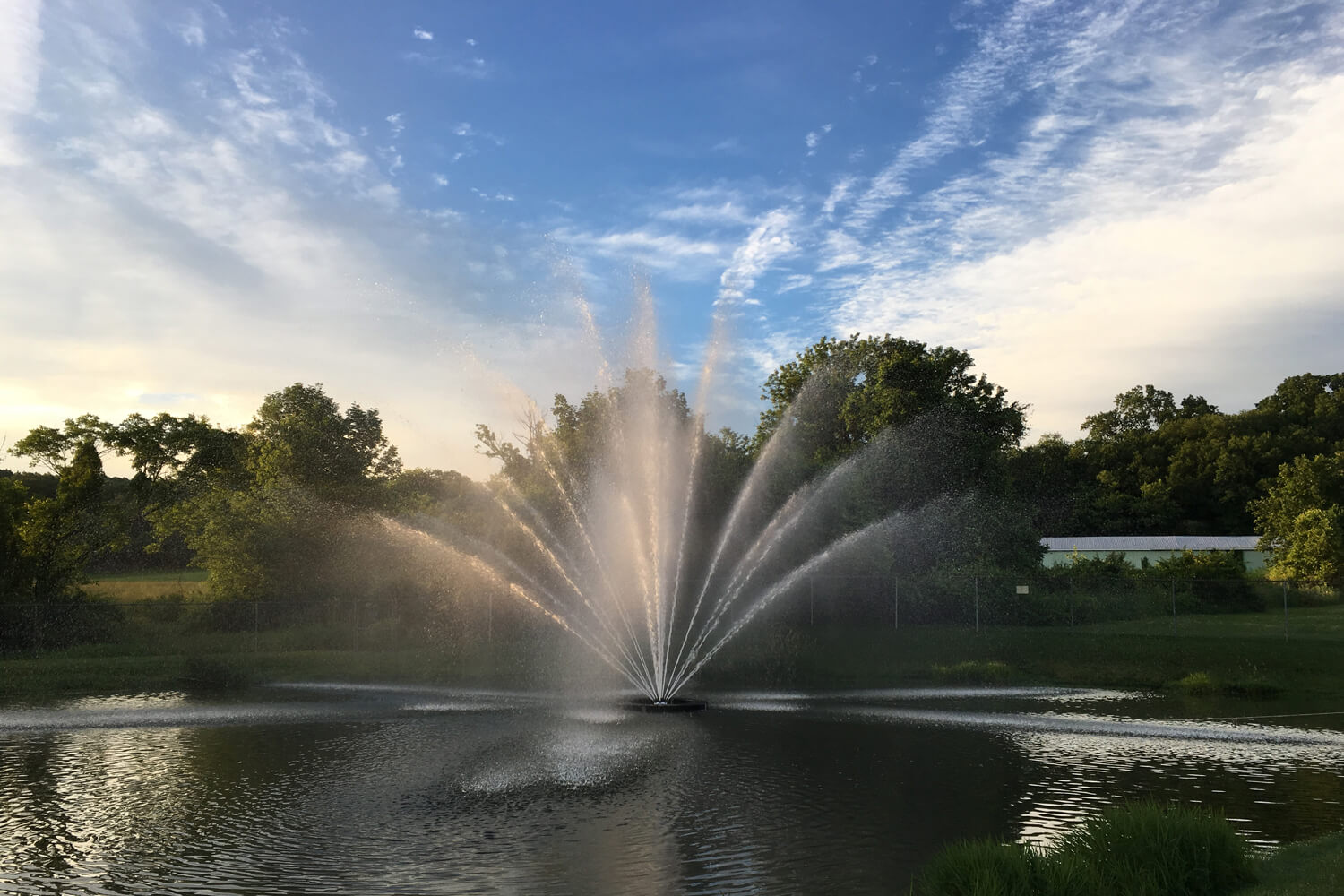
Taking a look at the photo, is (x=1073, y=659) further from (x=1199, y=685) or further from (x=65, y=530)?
(x=65, y=530)

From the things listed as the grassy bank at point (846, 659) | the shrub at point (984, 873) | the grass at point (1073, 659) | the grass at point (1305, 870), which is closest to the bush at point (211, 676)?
the grassy bank at point (846, 659)

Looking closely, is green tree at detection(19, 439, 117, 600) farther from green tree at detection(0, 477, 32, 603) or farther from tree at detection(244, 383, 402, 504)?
tree at detection(244, 383, 402, 504)

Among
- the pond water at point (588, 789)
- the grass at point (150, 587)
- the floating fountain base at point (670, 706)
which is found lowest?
the pond water at point (588, 789)

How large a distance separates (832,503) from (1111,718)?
995 inches

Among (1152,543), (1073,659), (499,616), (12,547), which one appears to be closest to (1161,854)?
(1073,659)

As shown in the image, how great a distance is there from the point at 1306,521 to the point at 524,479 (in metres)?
63.8

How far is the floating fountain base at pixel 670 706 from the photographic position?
31641mm

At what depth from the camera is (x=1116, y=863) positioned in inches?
475

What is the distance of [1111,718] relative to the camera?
29625mm

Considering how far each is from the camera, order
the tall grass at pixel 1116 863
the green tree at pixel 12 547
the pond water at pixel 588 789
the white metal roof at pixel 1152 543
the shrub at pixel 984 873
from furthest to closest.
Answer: the white metal roof at pixel 1152 543
the green tree at pixel 12 547
the pond water at pixel 588 789
the tall grass at pixel 1116 863
the shrub at pixel 984 873

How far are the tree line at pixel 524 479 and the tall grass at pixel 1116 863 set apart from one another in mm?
27757

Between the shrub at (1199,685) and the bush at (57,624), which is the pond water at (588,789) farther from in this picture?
the bush at (57,624)

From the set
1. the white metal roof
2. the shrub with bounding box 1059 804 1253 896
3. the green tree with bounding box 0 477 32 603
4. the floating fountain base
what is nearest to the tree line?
the green tree with bounding box 0 477 32 603

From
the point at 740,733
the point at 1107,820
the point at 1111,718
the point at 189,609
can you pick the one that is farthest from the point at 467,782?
the point at 189,609
